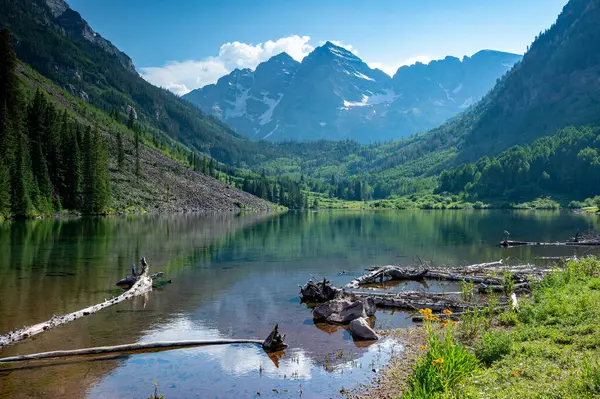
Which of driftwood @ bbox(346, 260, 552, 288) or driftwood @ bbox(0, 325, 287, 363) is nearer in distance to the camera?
driftwood @ bbox(0, 325, 287, 363)

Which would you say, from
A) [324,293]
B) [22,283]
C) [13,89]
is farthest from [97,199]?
[324,293]

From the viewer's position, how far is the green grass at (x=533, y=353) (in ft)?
46.1

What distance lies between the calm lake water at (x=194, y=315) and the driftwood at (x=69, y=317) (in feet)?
1.40

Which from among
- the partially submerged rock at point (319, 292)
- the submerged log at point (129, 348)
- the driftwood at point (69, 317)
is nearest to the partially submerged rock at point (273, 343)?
the submerged log at point (129, 348)

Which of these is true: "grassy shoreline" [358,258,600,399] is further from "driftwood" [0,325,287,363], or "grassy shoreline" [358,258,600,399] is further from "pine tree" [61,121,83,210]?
"pine tree" [61,121,83,210]

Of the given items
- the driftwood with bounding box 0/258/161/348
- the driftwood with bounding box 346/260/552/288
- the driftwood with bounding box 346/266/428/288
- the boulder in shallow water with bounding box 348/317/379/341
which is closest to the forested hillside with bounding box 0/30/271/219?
the driftwood with bounding box 0/258/161/348

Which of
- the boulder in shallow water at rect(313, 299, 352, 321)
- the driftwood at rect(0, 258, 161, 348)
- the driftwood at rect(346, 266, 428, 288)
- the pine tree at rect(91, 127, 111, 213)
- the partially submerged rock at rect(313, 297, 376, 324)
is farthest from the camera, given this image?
the pine tree at rect(91, 127, 111, 213)

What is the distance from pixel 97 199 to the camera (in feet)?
462

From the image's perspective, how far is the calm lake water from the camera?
19.7 m

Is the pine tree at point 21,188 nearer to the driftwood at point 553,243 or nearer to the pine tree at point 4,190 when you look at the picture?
the pine tree at point 4,190

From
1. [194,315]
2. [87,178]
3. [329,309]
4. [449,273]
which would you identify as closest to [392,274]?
[449,273]

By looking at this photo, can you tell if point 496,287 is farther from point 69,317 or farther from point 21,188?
point 21,188

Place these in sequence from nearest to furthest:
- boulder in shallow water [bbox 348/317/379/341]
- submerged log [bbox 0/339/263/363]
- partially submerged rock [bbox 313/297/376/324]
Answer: submerged log [bbox 0/339/263/363]
boulder in shallow water [bbox 348/317/379/341]
partially submerged rock [bbox 313/297/376/324]

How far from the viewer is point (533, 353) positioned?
706 inches
